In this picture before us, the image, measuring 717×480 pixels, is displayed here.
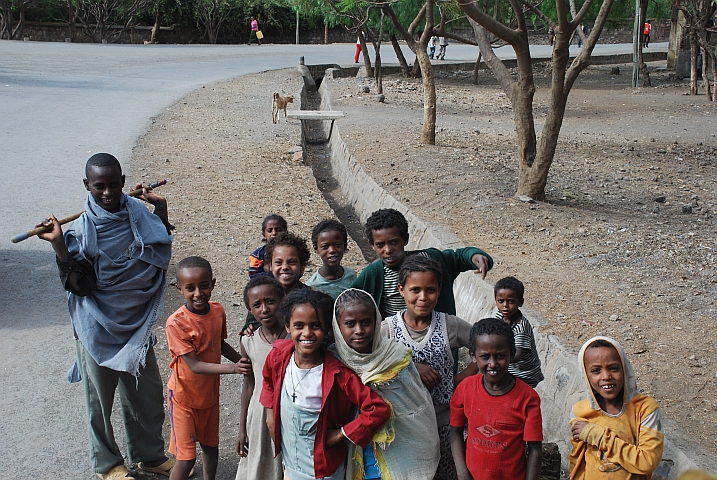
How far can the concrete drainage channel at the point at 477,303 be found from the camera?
374 centimetres

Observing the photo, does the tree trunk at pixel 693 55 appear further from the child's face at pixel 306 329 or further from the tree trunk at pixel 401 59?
the child's face at pixel 306 329

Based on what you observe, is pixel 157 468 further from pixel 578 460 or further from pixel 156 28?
pixel 156 28

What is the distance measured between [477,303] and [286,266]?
2.80 m

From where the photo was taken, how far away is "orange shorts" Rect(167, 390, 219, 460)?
3.88 m

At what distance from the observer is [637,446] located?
3061 mm

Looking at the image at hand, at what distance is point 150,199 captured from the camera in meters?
4.09

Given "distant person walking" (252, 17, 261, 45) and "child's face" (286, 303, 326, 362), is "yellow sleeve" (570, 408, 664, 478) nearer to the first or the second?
"child's face" (286, 303, 326, 362)

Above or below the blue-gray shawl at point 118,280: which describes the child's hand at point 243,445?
below

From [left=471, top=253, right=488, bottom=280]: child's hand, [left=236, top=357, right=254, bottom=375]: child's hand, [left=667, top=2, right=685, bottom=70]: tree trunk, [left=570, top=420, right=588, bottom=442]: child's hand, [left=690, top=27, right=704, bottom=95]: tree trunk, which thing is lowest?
[left=570, top=420, right=588, bottom=442]: child's hand

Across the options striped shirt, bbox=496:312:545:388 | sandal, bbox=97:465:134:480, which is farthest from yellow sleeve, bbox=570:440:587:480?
sandal, bbox=97:465:134:480

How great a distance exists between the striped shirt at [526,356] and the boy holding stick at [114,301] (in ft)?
6.15

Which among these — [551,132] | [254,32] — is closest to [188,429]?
[551,132]

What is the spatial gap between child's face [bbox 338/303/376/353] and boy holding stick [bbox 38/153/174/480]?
1397 millimetres

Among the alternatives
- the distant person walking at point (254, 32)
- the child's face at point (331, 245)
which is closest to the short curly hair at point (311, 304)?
the child's face at point (331, 245)
